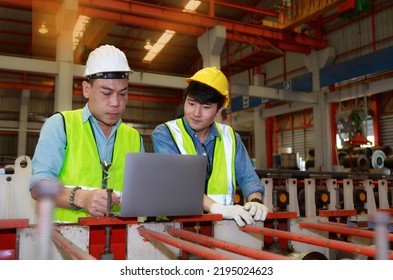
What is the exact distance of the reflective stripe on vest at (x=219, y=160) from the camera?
2.30m

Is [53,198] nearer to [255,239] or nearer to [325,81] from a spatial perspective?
[255,239]

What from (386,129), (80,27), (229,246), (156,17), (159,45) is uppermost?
(159,45)

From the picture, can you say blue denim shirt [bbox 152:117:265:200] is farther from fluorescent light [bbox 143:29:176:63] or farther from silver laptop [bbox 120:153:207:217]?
fluorescent light [bbox 143:29:176:63]

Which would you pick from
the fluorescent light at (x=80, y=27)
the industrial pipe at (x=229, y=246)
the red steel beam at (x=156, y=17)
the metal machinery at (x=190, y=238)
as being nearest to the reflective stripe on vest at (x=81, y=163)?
the metal machinery at (x=190, y=238)

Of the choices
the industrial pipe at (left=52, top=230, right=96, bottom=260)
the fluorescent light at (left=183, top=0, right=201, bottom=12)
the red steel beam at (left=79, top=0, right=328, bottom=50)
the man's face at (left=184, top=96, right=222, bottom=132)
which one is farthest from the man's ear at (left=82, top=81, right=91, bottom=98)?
the fluorescent light at (left=183, top=0, right=201, bottom=12)

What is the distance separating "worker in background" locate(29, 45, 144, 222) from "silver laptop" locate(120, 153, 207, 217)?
26 centimetres

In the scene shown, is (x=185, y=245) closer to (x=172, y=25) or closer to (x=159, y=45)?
(x=172, y=25)

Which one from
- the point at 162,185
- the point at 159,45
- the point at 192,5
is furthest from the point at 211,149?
the point at 159,45

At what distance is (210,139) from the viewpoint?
2416 millimetres

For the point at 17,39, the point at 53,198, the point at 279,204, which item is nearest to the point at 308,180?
the point at 279,204

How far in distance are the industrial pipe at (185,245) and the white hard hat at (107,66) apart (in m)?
0.79

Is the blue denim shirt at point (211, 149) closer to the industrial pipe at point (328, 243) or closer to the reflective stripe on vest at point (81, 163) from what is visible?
the reflective stripe on vest at point (81, 163)

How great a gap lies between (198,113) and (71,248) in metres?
1.22

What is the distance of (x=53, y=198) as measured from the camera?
69cm
